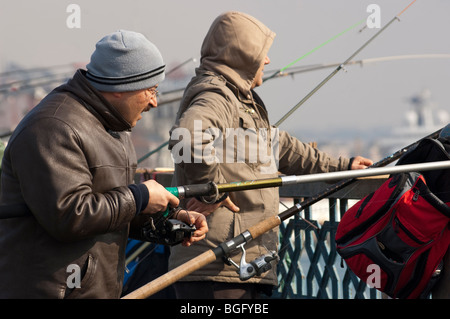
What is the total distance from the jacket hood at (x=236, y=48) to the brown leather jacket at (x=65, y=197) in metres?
1.07

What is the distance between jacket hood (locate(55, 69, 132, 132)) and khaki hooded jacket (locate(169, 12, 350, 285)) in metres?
0.62

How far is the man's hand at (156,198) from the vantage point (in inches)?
98.3

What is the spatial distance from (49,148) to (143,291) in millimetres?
648

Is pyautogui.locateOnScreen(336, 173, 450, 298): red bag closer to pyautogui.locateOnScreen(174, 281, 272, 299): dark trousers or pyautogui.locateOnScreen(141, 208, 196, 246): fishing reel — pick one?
pyautogui.locateOnScreen(174, 281, 272, 299): dark trousers

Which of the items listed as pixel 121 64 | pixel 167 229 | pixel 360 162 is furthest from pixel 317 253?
pixel 121 64

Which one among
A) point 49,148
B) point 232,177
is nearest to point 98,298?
point 49,148

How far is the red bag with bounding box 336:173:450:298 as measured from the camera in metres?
2.77

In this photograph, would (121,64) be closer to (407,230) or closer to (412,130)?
(407,230)

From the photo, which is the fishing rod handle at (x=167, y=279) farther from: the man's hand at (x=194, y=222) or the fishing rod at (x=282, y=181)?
the fishing rod at (x=282, y=181)

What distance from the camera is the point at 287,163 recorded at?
398cm

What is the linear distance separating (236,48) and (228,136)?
18.9 inches

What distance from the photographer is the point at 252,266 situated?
316 centimetres

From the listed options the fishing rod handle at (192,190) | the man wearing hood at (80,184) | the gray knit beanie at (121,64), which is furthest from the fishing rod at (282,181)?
the gray knit beanie at (121,64)
